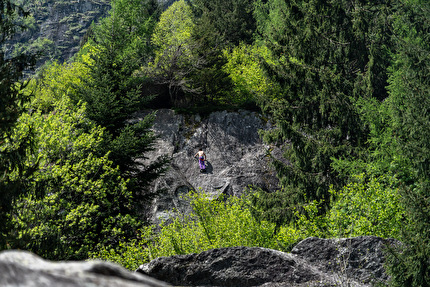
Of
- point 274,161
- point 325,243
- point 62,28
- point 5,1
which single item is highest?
point 62,28

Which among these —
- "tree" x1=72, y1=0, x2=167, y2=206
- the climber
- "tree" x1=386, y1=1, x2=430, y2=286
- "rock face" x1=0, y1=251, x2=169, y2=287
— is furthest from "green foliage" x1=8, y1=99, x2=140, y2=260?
"rock face" x1=0, y1=251, x2=169, y2=287

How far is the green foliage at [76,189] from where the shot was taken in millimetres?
14391

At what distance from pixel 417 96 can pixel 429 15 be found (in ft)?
27.2

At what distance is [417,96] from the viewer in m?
14.7

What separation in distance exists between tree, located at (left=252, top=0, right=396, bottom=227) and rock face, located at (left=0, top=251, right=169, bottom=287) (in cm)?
1743

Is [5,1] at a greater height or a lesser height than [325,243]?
greater

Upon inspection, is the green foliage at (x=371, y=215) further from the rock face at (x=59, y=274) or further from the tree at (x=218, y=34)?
the tree at (x=218, y=34)

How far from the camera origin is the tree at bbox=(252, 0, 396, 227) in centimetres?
1930

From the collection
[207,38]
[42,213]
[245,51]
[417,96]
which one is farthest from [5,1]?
[245,51]

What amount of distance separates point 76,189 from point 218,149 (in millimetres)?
16653

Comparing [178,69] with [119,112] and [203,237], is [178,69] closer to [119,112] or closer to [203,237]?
[119,112]

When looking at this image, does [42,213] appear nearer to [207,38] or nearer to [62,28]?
[207,38]

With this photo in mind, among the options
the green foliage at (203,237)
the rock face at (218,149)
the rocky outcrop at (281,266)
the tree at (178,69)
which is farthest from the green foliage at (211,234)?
the tree at (178,69)

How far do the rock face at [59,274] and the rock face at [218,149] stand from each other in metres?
25.3
